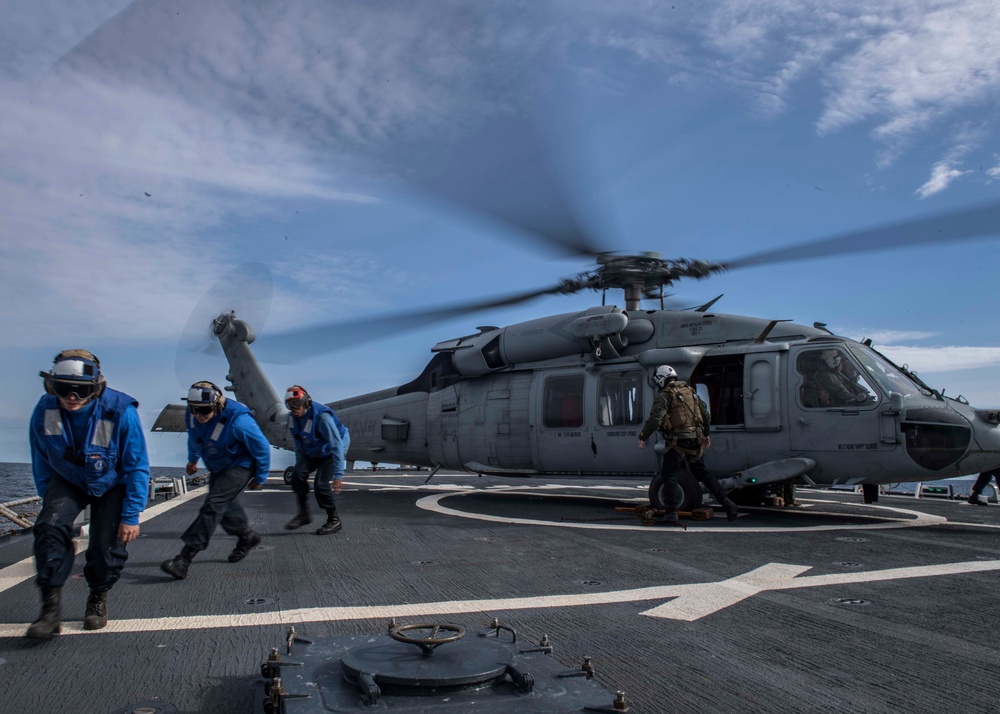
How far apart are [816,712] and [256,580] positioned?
13.1ft

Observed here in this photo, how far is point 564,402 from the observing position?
38.2ft

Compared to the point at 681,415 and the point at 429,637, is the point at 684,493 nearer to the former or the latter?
the point at 681,415

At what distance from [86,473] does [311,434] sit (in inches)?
158

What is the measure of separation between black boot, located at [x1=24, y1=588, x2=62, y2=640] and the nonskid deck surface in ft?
0.21

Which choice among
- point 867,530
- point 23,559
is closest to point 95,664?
point 23,559

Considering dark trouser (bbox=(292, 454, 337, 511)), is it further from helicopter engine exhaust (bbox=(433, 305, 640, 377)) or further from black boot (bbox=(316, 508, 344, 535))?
helicopter engine exhaust (bbox=(433, 305, 640, 377))

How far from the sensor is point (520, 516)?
9.76 metres

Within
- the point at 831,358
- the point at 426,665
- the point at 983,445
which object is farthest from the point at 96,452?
the point at 983,445

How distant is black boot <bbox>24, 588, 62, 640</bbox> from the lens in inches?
148

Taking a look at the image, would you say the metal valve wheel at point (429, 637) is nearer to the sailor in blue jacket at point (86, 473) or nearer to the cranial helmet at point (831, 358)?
the sailor in blue jacket at point (86, 473)

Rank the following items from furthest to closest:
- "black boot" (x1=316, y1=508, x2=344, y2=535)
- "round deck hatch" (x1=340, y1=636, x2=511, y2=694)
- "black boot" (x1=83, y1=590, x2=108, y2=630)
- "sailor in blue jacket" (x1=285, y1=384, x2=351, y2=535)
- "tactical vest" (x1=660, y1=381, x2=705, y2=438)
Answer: "tactical vest" (x1=660, y1=381, x2=705, y2=438), "sailor in blue jacket" (x1=285, y1=384, x2=351, y2=535), "black boot" (x1=316, y1=508, x2=344, y2=535), "black boot" (x1=83, y1=590, x2=108, y2=630), "round deck hatch" (x1=340, y1=636, x2=511, y2=694)

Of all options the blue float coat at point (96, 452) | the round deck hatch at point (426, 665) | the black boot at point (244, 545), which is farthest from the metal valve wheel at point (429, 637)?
the black boot at point (244, 545)

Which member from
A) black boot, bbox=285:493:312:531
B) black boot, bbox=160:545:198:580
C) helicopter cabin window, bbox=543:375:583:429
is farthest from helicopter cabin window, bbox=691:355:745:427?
black boot, bbox=160:545:198:580

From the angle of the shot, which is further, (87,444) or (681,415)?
(681,415)
